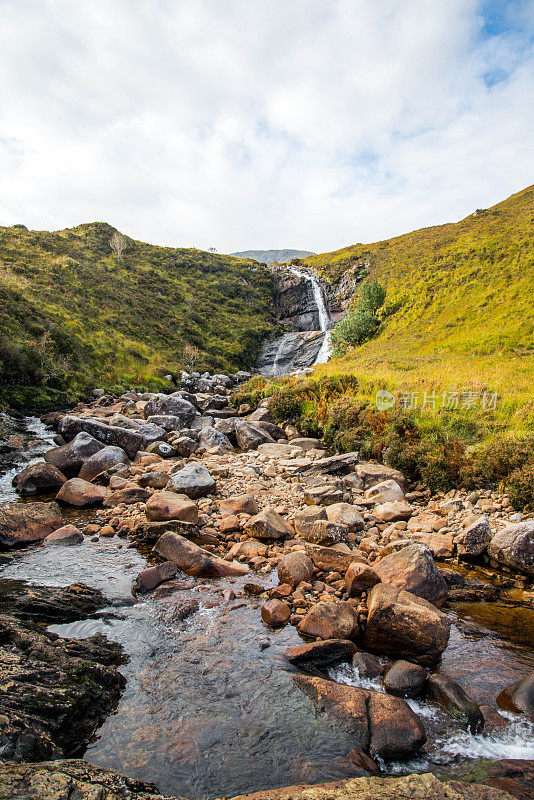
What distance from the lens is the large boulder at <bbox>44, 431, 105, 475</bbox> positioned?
12984 millimetres

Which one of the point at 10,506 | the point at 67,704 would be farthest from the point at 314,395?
the point at 67,704

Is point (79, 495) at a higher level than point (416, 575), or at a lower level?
higher

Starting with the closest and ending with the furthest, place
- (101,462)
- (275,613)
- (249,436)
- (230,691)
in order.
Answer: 1. (230,691)
2. (275,613)
3. (101,462)
4. (249,436)

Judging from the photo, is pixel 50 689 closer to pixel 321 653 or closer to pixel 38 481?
pixel 321 653

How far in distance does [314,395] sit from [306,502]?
10.5 meters

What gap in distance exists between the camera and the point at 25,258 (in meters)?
42.8

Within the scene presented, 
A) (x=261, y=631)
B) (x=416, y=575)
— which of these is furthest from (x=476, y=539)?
(x=261, y=631)

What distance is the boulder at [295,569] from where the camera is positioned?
694 cm

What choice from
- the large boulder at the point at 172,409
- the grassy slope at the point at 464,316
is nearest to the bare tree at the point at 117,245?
the grassy slope at the point at 464,316

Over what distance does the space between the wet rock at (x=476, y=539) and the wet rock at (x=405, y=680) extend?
12.2 ft

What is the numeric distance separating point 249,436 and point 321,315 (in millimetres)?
53665

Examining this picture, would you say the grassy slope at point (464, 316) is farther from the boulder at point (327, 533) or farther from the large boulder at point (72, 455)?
the large boulder at point (72, 455)

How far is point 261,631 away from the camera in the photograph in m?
5.87

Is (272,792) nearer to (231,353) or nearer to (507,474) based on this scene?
(507,474)
